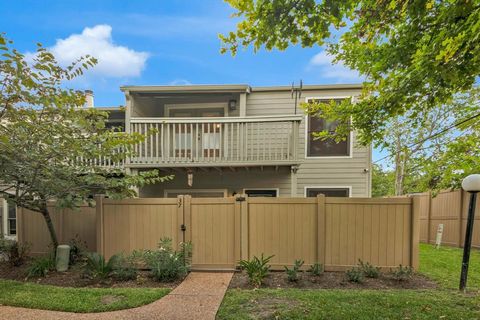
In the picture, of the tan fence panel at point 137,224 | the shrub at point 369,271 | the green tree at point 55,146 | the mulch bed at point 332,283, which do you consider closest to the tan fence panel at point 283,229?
the mulch bed at point 332,283

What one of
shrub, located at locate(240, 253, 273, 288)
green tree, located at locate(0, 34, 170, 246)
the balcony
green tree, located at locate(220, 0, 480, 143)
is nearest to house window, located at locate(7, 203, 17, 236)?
green tree, located at locate(0, 34, 170, 246)

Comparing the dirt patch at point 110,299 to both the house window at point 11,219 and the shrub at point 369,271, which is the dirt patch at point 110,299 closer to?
the shrub at point 369,271

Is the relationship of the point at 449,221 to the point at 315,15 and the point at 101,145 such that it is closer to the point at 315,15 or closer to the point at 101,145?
the point at 315,15

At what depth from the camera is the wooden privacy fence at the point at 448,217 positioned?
32.2ft

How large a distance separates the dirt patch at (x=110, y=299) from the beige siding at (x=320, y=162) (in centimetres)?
592

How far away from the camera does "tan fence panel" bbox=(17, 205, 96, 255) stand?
7.21 meters

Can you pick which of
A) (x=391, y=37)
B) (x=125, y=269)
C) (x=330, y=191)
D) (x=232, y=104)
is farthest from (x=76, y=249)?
(x=391, y=37)

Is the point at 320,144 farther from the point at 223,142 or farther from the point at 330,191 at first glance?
the point at 223,142

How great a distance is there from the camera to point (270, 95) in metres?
9.47

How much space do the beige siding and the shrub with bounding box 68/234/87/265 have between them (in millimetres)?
5698

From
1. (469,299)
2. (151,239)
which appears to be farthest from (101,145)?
(469,299)

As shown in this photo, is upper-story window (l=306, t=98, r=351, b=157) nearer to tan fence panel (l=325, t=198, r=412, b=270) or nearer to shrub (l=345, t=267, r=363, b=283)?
tan fence panel (l=325, t=198, r=412, b=270)

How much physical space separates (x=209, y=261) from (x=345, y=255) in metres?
2.73

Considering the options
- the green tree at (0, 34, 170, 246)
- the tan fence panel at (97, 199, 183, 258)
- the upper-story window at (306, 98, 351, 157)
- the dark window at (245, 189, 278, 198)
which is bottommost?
the tan fence panel at (97, 199, 183, 258)
